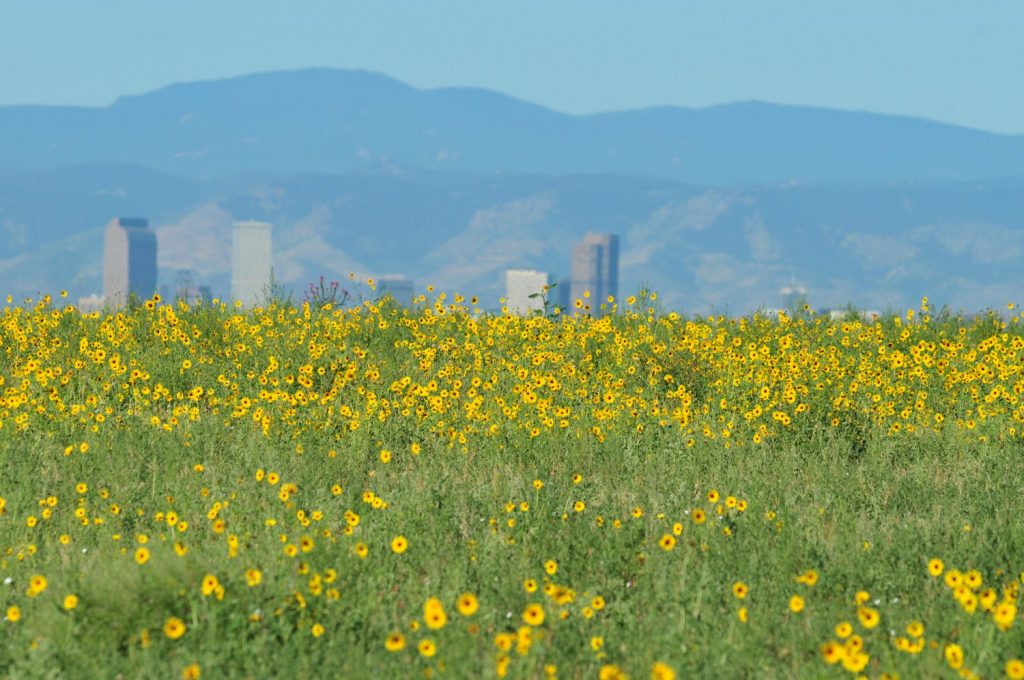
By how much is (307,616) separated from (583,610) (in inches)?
45.8

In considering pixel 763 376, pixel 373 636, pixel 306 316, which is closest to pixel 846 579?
pixel 373 636

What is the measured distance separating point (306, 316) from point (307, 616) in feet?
25.7

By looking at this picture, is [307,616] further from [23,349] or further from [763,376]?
[23,349]

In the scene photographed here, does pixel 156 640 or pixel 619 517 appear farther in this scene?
pixel 619 517

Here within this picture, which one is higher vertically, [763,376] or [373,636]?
[763,376]

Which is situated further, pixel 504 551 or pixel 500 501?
pixel 500 501

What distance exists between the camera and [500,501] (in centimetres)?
707

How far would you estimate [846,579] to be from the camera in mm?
5980

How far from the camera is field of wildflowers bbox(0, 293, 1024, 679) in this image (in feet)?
16.5

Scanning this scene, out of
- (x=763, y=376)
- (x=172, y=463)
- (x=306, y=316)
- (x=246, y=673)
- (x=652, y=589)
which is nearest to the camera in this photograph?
(x=246, y=673)

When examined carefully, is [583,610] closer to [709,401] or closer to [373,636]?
[373,636]

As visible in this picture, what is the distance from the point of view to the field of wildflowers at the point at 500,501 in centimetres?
504

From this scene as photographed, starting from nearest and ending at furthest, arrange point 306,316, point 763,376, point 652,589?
point 652,589 → point 763,376 → point 306,316

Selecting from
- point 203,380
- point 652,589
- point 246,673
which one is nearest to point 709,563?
point 652,589
